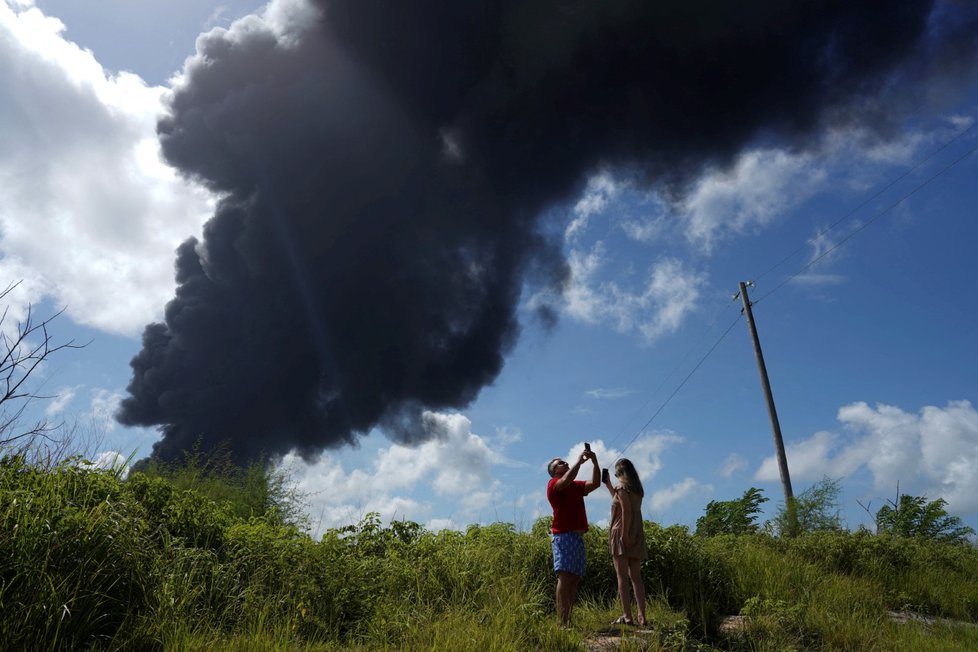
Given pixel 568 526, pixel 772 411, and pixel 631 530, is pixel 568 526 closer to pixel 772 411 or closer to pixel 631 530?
pixel 631 530

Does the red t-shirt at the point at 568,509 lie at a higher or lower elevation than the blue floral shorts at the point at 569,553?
higher

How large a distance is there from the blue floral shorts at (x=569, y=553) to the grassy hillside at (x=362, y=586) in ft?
1.97

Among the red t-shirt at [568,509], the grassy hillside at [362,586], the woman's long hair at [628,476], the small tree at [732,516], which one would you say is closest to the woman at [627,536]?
the woman's long hair at [628,476]

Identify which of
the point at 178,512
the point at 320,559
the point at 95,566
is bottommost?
the point at 95,566

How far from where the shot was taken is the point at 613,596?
31.1 ft

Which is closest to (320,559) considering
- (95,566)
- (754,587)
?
(95,566)

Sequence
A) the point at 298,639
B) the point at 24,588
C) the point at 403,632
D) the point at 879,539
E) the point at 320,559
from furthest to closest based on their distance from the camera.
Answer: the point at 879,539 → the point at 320,559 → the point at 403,632 → the point at 298,639 → the point at 24,588

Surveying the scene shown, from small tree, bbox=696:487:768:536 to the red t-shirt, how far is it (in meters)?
10.6

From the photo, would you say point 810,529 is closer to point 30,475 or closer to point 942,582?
point 942,582

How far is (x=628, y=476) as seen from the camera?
8.00 m

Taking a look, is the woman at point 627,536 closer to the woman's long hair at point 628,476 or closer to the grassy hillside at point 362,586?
the woman's long hair at point 628,476

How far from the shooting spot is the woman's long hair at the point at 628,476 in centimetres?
789

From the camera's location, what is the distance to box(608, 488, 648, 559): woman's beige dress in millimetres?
7609

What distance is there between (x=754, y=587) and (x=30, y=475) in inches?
389
